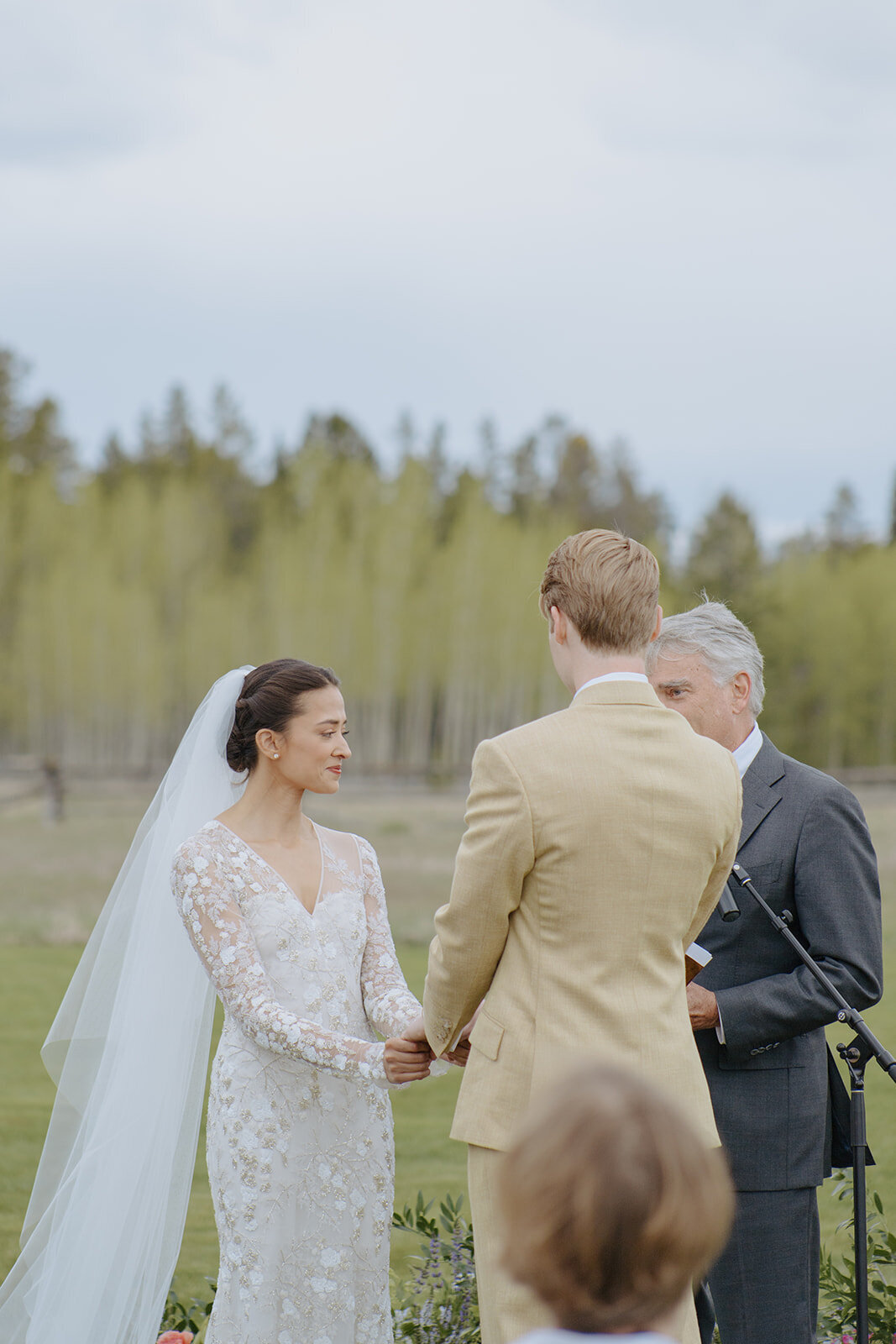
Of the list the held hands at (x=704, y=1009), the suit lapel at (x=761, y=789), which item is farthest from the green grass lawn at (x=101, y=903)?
the suit lapel at (x=761, y=789)

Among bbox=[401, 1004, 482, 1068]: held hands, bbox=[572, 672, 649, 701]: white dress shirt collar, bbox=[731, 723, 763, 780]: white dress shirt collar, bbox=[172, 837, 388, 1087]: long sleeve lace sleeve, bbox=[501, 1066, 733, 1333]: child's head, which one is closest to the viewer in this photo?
bbox=[501, 1066, 733, 1333]: child's head

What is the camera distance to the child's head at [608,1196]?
1.22m

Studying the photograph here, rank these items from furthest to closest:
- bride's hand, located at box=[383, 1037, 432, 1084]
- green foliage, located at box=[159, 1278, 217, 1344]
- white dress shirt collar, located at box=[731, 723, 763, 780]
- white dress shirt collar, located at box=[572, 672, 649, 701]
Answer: green foliage, located at box=[159, 1278, 217, 1344], white dress shirt collar, located at box=[731, 723, 763, 780], bride's hand, located at box=[383, 1037, 432, 1084], white dress shirt collar, located at box=[572, 672, 649, 701]

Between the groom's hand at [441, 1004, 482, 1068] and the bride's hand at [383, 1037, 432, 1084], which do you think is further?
the bride's hand at [383, 1037, 432, 1084]

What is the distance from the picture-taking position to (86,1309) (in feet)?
10.8

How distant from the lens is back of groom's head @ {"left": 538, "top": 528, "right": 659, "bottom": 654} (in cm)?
225

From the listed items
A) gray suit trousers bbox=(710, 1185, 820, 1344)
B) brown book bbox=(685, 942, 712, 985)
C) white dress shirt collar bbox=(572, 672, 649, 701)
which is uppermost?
white dress shirt collar bbox=(572, 672, 649, 701)

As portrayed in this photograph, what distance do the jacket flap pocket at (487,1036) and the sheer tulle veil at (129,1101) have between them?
152cm

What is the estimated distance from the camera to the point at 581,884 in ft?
7.07

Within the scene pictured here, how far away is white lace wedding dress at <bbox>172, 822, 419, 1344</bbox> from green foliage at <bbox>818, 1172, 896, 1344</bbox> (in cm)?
142

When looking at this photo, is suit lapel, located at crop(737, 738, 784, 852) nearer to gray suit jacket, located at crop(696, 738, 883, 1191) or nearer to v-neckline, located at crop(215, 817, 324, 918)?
gray suit jacket, located at crop(696, 738, 883, 1191)

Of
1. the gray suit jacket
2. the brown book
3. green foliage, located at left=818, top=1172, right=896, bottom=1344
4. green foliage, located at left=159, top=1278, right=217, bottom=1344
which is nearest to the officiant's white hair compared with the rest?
the gray suit jacket

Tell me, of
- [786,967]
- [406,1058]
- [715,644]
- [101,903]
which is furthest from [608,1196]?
[101,903]

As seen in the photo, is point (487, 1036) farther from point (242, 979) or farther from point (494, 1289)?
point (242, 979)
